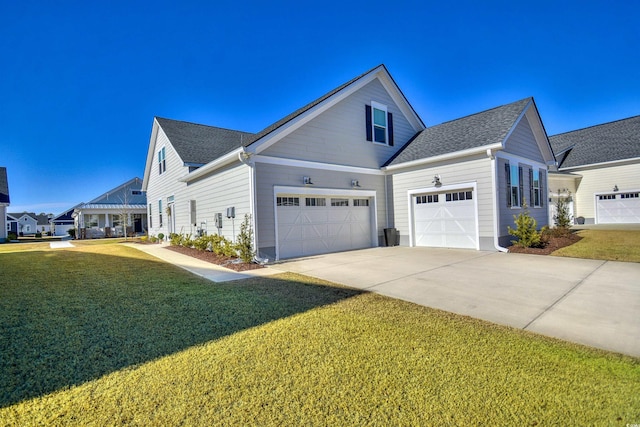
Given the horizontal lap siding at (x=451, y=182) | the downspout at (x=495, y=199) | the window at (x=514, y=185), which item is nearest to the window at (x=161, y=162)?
the horizontal lap siding at (x=451, y=182)

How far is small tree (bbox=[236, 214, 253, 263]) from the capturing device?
9273mm

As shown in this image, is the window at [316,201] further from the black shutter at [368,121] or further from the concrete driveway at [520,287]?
the black shutter at [368,121]

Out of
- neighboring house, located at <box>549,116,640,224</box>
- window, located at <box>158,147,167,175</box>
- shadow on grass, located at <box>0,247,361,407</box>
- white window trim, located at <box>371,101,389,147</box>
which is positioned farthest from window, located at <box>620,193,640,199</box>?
window, located at <box>158,147,167,175</box>

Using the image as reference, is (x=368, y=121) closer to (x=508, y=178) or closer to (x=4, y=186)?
(x=508, y=178)

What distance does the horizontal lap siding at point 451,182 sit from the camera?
34.9 feet

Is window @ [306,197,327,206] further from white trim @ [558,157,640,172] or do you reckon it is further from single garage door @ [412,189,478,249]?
white trim @ [558,157,640,172]

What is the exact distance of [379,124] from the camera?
14.0m

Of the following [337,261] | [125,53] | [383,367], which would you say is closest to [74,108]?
[125,53]

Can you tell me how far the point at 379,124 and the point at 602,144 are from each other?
19477 mm

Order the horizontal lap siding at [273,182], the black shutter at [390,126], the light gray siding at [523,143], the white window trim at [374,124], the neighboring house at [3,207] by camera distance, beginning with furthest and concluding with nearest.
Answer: the neighboring house at [3,207]
the black shutter at [390,126]
the white window trim at [374,124]
the light gray siding at [523,143]
the horizontal lap siding at [273,182]

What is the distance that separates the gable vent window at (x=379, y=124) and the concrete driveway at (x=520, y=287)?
21.1 feet

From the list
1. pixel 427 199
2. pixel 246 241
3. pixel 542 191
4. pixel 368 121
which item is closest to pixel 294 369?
pixel 246 241

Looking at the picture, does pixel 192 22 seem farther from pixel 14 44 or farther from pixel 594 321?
pixel 594 321

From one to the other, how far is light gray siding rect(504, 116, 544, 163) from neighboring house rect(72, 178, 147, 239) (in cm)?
3010
